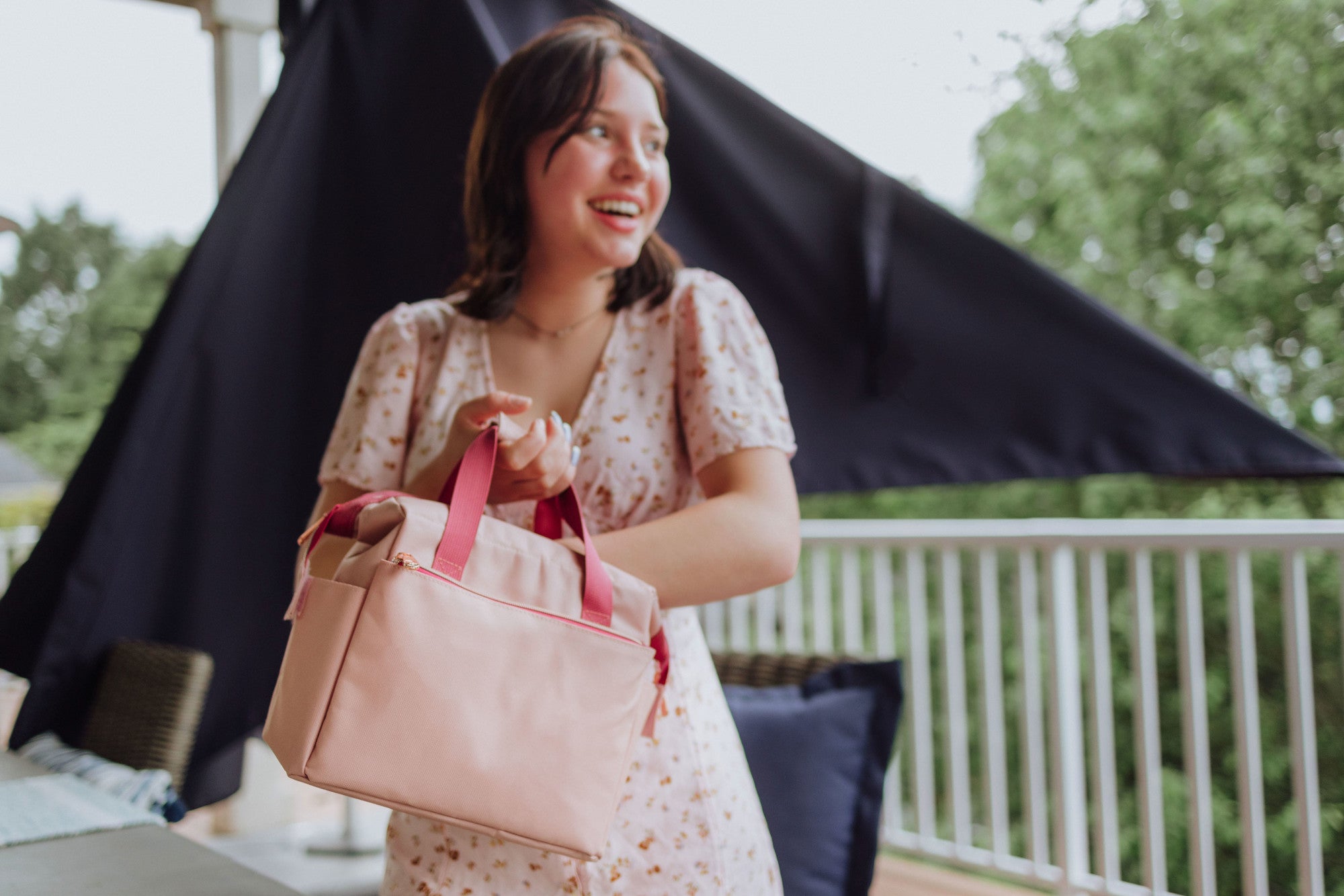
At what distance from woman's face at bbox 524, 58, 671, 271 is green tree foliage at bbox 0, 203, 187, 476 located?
15.4 feet

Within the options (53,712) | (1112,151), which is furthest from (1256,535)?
(1112,151)

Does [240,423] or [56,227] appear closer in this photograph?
[240,423]

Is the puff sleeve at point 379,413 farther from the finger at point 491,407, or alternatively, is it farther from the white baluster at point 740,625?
the white baluster at point 740,625

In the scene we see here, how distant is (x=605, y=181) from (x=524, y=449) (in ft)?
1.24

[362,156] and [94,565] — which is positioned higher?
[362,156]

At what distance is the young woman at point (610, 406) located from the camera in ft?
3.21

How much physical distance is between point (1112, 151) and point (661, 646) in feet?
20.2

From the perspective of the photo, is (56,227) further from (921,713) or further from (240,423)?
(921,713)

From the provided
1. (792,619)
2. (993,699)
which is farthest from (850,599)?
(993,699)

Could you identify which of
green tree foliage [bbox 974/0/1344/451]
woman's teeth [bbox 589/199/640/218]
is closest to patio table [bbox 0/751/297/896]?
woman's teeth [bbox 589/199/640/218]

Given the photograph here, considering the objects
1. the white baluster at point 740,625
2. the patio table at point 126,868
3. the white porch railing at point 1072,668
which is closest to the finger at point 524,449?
the patio table at point 126,868

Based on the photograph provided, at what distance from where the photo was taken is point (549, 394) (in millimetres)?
1121

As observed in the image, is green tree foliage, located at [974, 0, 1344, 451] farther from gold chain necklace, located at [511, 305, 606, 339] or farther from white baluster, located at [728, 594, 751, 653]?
gold chain necklace, located at [511, 305, 606, 339]

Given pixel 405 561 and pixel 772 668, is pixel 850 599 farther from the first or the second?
pixel 405 561
